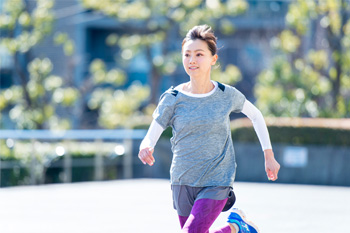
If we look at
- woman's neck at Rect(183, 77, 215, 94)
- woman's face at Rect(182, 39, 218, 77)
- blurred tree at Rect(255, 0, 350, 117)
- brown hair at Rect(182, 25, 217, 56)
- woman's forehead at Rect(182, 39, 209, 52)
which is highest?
brown hair at Rect(182, 25, 217, 56)

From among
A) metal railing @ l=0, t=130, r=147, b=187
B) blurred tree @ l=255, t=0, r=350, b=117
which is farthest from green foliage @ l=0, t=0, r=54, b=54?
metal railing @ l=0, t=130, r=147, b=187

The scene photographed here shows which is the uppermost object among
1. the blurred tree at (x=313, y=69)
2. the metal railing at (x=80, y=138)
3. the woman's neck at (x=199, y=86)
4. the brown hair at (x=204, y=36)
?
the brown hair at (x=204, y=36)

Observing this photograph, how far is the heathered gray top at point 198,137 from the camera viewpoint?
4.77m

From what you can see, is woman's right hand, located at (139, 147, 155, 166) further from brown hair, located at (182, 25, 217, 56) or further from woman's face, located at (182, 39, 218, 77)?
brown hair, located at (182, 25, 217, 56)

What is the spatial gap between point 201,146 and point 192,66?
0.50 metres

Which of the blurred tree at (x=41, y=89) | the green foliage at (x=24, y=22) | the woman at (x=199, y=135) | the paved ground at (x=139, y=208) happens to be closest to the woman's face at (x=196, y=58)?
the woman at (x=199, y=135)

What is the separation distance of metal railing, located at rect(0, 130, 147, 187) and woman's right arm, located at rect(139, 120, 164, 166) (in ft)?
30.1

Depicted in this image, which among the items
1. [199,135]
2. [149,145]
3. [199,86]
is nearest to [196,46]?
[199,86]

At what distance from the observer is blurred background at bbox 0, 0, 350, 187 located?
15.0 metres

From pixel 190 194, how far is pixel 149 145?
0.41 metres

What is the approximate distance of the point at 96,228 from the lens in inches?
316

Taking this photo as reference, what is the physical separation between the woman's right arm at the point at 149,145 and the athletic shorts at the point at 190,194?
0.31 m

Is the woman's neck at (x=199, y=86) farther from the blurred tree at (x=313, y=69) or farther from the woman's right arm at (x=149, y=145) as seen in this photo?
the blurred tree at (x=313, y=69)

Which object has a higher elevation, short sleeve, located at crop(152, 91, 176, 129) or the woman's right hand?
short sleeve, located at crop(152, 91, 176, 129)
